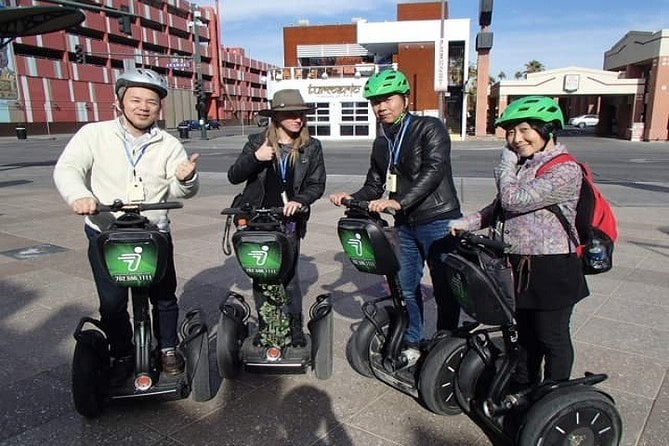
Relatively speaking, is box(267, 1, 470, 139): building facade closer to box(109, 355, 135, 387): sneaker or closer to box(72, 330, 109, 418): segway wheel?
box(109, 355, 135, 387): sneaker

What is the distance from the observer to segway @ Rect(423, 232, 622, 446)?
90.1 inches

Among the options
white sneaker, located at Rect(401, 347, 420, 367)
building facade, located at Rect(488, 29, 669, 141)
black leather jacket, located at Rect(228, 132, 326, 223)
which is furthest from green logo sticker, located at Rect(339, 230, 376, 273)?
building facade, located at Rect(488, 29, 669, 141)

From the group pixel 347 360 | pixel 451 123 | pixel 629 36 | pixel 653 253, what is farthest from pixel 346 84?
pixel 347 360

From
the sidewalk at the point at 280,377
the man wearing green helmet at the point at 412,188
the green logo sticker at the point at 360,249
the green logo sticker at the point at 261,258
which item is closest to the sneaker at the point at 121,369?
the sidewalk at the point at 280,377

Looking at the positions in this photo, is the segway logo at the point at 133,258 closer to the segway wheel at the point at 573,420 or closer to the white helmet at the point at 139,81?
the white helmet at the point at 139,81

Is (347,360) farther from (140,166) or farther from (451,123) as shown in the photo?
(451,123)

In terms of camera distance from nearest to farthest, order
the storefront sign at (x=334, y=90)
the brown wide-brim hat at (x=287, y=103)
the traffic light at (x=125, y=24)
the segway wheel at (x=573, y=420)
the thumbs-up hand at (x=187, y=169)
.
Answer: the segway wheel at (x=573, y=420)
the thumbs-up hand at (x=187, y=169)
the brown wide-brim hat at (x=287, y=103)
the traffic light at (x=125, y=24)
the storefront sign at (x=334, y=90)

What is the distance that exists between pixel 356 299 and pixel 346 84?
1211 inches

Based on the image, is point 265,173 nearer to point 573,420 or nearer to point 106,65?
point 573,420

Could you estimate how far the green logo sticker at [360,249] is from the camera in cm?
280

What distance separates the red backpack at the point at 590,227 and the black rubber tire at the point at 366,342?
1.29 metres

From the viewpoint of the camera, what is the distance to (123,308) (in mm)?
3031

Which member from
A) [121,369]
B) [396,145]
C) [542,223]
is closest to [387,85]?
[396,145]

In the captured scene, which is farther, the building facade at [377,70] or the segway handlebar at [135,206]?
the building facade at [377,70]
